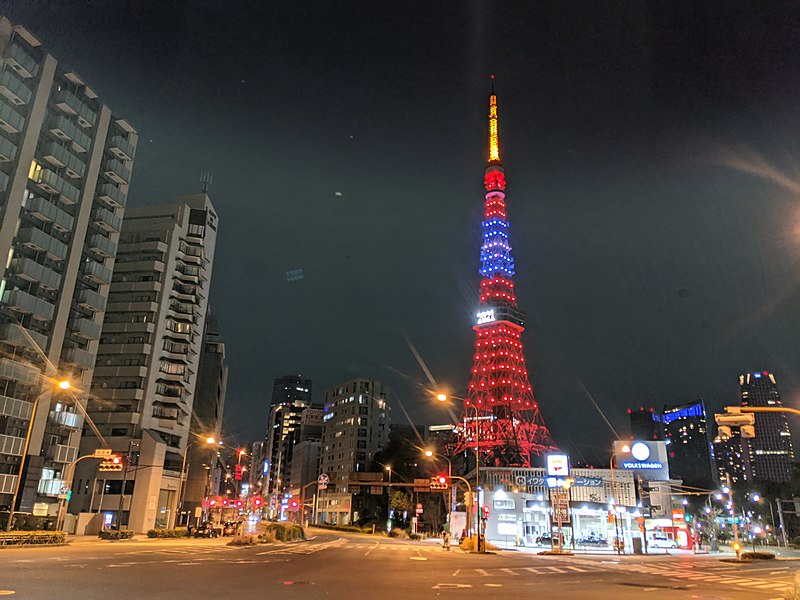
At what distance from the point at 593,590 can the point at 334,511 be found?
120436mm

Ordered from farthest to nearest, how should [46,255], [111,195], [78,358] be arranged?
[111,195] < [78,358] < [46,255]

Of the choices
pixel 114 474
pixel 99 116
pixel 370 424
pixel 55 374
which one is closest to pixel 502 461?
pixel 370 424

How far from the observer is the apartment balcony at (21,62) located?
5191cm

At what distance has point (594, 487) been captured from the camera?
7500 centimetres

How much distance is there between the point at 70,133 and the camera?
59.8 meters

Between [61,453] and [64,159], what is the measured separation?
99.1ft

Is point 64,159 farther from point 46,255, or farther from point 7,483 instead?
point 7,483

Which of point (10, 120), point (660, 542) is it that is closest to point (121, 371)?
point (10, 120)

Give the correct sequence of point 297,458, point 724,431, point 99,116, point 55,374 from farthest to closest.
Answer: point 297,458 < point 99,116 < point 55,374 < point 724,431

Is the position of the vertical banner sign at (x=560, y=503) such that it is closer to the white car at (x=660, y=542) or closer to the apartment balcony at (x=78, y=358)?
the white car at (x=660, y=542)

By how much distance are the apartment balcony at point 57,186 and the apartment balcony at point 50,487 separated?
28472 millimetres

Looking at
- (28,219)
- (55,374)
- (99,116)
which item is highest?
(99,116)

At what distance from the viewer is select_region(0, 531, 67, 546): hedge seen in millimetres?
32312

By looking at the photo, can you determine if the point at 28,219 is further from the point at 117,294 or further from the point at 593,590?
the point at 593,590
